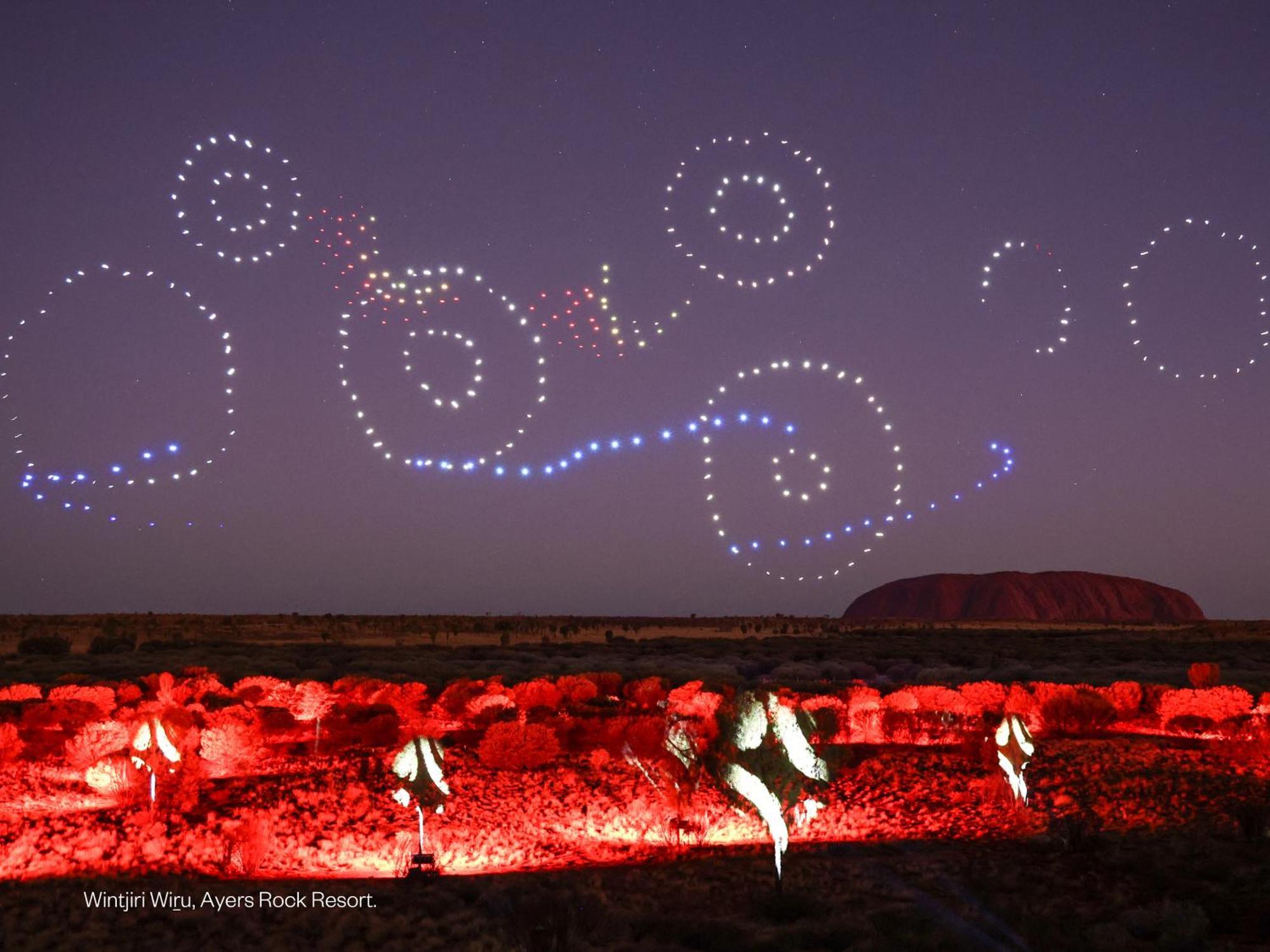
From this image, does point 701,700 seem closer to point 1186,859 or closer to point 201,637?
point 1186,859

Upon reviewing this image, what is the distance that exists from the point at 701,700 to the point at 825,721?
4.84 m

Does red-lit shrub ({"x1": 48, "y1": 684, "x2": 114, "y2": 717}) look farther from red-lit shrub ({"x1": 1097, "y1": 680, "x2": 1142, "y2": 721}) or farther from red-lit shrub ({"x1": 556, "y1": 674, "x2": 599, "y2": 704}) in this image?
red-lit shrub ({"x1": 1097, "y1": 680, "x2": 1142, "y2": 721})

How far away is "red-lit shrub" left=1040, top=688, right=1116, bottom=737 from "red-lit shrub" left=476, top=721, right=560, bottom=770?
343 inches

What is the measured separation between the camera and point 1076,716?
63.0 ft

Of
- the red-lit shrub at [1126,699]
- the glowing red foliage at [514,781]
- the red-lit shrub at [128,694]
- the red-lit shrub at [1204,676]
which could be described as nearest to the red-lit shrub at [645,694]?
the glowing red foliage at [514,781]

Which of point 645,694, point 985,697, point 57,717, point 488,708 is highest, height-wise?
point 985,697

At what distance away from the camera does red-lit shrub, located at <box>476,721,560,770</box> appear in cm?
1584

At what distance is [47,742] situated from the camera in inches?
693

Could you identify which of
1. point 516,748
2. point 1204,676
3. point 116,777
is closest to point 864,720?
point 516,748

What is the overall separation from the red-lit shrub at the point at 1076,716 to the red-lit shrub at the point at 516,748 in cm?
871

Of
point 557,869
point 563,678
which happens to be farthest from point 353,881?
point 563,678

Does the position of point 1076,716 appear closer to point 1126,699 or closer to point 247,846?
point 1126,699

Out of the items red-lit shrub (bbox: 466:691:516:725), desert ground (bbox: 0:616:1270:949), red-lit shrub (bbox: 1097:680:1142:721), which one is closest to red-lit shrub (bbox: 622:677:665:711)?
desert ground (bbox: 0:616:1270:949)

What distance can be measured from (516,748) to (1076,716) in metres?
9.85
